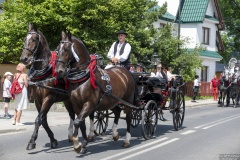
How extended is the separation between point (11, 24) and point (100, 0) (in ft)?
15.1

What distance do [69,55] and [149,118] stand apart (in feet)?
11.4

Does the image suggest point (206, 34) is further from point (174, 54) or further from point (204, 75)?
point (174, 54)

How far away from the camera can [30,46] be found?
30.0ft

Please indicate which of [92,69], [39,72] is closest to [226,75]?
[92,69]

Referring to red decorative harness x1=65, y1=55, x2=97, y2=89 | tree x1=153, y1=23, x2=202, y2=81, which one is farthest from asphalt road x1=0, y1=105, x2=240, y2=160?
tree x1=153, y1=23, x2=202, y2=81

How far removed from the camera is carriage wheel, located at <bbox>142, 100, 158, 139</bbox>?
10.9 metres

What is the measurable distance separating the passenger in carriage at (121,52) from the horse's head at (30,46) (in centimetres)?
214

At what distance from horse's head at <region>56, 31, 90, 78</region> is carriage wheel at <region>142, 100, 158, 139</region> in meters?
2.65

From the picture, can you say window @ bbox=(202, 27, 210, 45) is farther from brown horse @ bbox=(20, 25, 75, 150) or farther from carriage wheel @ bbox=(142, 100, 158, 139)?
brown horse @ bbox=(20, 25, 75, 150)

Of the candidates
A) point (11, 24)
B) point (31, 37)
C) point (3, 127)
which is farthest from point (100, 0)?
point (31, 37)

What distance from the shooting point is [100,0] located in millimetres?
20500

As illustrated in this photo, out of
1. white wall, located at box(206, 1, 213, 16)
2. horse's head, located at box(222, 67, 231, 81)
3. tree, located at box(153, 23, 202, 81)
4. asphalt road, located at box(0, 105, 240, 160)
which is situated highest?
white wall, located at box(206, 1, 213, 16)

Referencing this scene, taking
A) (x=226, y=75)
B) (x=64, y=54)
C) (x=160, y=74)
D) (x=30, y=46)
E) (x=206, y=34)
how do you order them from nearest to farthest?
(x=64, y=54) < (x=30, y=46) < (x=160, y=74) < (x=226, y=75) < (x=206, y=34)

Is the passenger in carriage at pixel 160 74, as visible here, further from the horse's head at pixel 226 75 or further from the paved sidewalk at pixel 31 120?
the horse's head at pixel 226 75
